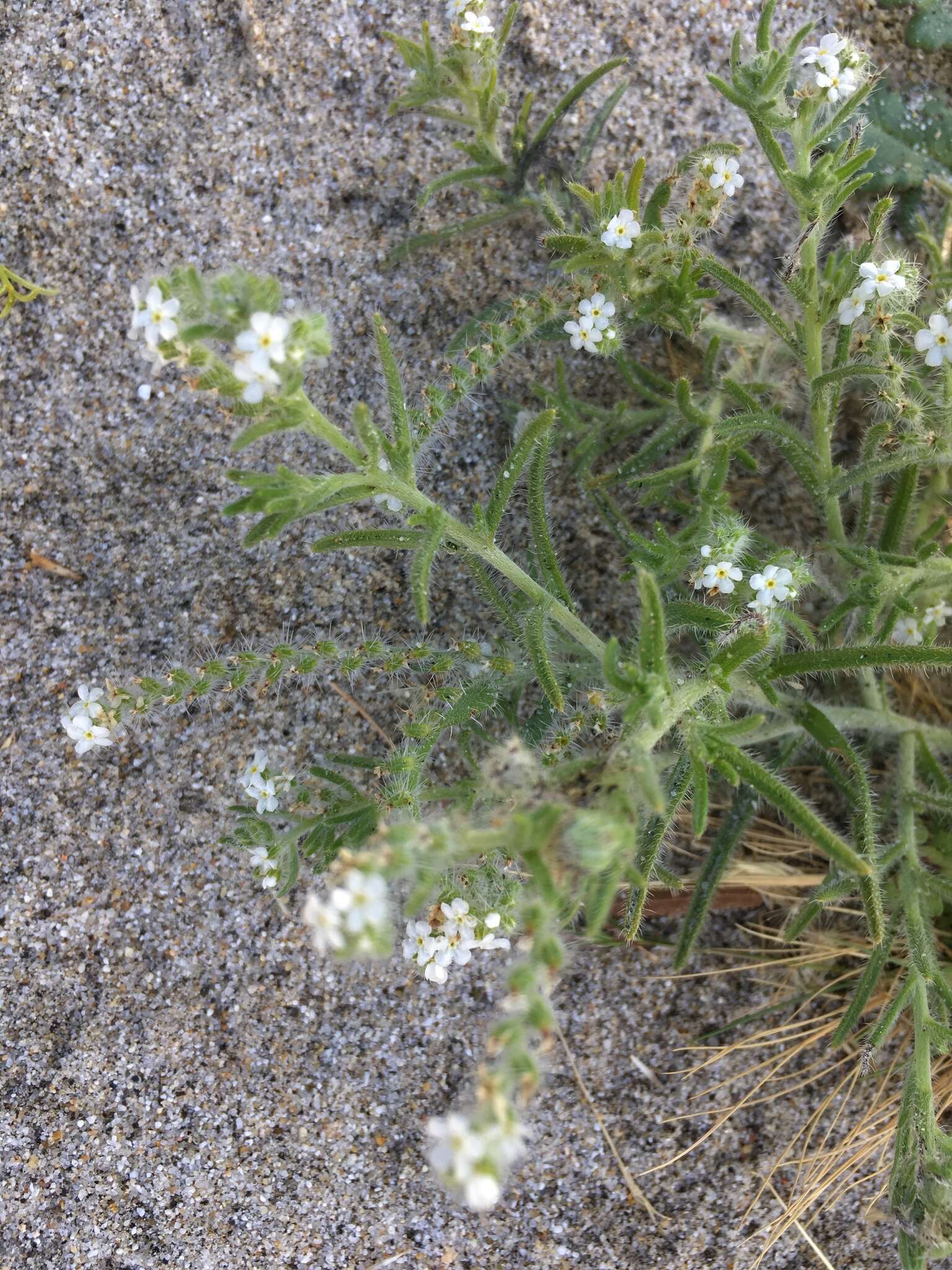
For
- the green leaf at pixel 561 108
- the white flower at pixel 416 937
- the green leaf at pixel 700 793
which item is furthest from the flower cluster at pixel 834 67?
the white flower at pixel 416 937

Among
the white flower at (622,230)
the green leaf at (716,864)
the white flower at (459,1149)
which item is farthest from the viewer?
the green leaf at (716,864)

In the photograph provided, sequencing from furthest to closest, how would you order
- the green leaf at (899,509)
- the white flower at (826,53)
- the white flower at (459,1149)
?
the green leaf at (899,509), the white flower at (826,53), the white flower at (459,1149)

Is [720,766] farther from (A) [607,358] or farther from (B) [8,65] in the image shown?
(B) [8,65]

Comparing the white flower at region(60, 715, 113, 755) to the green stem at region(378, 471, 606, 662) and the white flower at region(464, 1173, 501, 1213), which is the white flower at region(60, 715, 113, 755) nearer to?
the green stem at region(378, 471, 606, 662)

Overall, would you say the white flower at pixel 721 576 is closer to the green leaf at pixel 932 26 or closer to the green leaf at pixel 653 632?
the green leaf at pixel 653 632

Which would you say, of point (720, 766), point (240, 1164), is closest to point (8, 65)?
point (720, 766)

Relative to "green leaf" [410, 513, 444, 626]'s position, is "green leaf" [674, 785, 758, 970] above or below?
below

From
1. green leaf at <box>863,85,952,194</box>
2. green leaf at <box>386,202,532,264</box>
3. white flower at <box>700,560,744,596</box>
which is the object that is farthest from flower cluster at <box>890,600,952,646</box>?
green leaf at <box>386,202,532,264</box>
